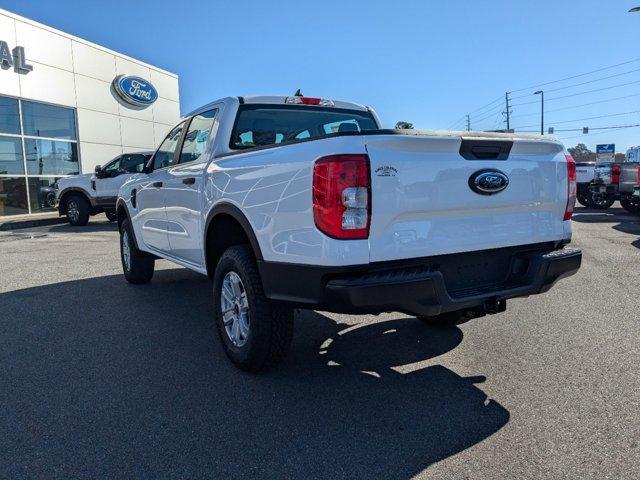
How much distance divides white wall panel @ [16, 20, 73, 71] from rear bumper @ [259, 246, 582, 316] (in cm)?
1717

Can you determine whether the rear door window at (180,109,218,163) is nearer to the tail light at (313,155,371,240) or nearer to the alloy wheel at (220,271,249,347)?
the alloy wheel at (220,271,249,347)

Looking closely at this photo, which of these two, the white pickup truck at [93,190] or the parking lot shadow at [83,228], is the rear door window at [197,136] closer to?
the white pickup truck at [93,190]

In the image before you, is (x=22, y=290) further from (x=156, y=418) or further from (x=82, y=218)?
(x=82, y=218)

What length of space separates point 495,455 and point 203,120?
11.8 feet

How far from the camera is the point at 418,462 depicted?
2484mm

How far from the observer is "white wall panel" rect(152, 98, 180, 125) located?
22938 mm

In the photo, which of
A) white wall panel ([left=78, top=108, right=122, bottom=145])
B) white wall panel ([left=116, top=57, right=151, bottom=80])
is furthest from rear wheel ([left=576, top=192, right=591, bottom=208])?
white wall panel ([left=116, top=57, right=151, bottom=80])

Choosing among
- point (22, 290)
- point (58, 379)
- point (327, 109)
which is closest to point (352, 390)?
point (58, 379)

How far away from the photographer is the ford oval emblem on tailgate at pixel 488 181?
301 cm

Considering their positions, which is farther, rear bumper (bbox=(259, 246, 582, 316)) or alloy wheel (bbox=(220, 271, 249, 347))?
alloy wheel (bbox=(220, 271, 249, 347))

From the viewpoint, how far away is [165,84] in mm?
23531

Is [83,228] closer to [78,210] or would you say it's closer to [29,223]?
[78,210]

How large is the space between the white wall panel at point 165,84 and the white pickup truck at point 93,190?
940 centimetres

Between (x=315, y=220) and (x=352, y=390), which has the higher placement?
(x=315, y=220)
